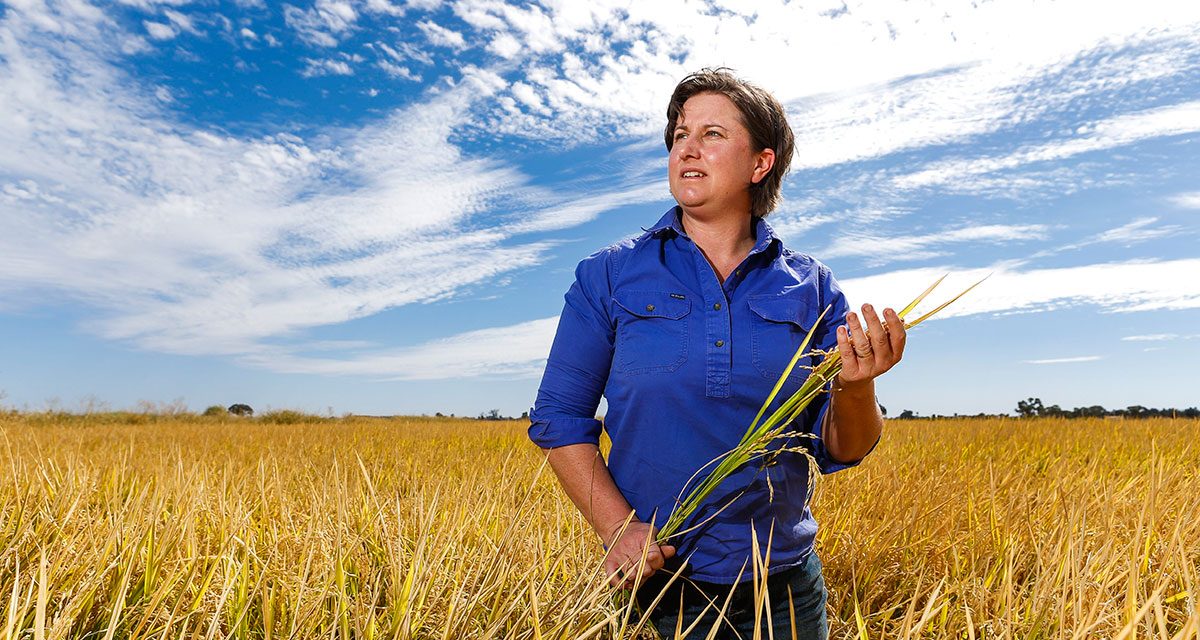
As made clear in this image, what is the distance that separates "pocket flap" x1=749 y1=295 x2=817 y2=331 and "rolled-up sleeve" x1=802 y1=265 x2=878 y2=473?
8cm

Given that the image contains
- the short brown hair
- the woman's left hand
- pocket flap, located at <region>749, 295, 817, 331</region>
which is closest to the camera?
the woman's left hand

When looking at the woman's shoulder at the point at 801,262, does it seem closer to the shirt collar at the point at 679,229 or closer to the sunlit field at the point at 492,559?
the shirt collar at the point at 679,229

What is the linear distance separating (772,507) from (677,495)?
0.25 m

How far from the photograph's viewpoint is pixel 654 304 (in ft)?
6.14

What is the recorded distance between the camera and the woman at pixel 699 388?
1.79 metres

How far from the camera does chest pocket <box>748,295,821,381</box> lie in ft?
6.06

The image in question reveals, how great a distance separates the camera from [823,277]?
2154 mm

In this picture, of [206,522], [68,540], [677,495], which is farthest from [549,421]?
[206,522]

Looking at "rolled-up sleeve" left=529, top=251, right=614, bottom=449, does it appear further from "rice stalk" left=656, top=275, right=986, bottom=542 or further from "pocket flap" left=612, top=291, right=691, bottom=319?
"rice stalk" left=656, top=275, right=986, bottom=542

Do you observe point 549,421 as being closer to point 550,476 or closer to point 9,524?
point 9,524

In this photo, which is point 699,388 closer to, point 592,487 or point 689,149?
point 592,487

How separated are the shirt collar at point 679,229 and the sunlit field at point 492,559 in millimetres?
695

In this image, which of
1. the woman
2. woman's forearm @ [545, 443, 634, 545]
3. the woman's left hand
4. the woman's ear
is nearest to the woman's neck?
the woman

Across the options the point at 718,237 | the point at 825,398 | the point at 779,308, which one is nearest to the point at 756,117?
the point at 718,237
